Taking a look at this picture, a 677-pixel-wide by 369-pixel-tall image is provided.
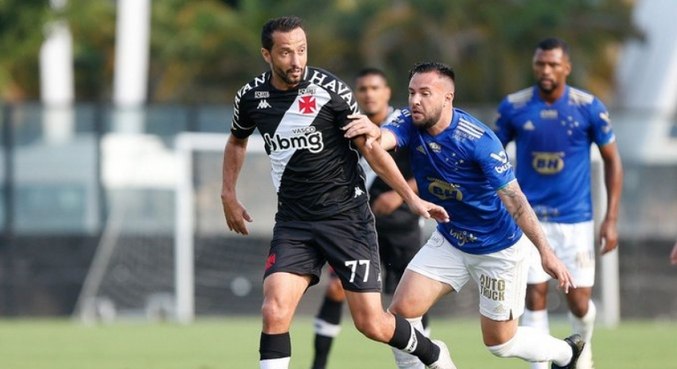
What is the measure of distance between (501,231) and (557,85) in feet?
7.17

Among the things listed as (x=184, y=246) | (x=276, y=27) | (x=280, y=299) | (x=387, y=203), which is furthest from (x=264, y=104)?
(x=184, y=246)

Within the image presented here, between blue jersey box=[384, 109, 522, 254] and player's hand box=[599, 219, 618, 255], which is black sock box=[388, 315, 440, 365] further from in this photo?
player's hand box=[599, 219, 618, 255]

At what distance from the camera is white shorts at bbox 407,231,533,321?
9.38 metres

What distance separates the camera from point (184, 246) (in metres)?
20.9

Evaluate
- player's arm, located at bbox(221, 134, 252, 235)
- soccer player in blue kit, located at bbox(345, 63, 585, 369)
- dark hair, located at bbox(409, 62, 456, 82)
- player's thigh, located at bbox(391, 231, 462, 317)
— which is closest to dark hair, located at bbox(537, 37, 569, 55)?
soccer player in blue kit, located at bbox(345, 63, 585, 369)

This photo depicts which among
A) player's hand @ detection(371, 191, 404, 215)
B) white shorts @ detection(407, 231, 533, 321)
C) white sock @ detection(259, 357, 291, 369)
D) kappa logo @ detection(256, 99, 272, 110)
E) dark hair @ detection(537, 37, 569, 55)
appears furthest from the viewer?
player's hand @ detection(371, 191, 404, 215)

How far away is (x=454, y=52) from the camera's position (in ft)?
106

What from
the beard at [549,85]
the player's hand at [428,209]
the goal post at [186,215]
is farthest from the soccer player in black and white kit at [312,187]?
the goal post at [186,215]

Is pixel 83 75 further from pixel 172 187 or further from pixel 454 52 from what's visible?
pixel 172 187

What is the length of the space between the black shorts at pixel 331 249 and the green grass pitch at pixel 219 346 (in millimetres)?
3337

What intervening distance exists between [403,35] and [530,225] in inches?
930

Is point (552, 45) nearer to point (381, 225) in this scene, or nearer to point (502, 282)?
point (381, 225)

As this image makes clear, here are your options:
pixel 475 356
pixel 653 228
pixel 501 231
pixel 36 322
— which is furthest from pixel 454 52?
pixel 501 231

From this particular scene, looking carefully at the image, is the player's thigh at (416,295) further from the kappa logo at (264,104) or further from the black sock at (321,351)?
the black sock at (321,351)
